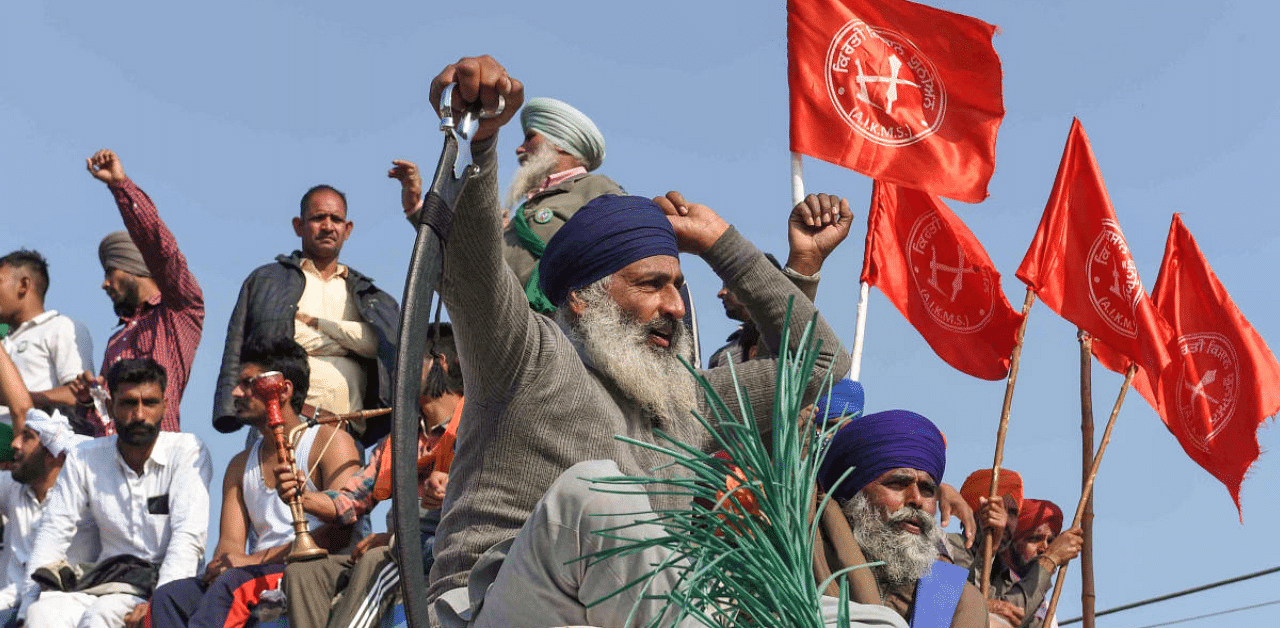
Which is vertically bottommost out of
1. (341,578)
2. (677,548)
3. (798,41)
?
(677,548)

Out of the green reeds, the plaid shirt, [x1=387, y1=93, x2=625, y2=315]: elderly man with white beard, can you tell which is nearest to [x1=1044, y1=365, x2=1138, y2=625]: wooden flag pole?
[x1=387, y1=93, x2=625, y2=315]: elderly man with white beard

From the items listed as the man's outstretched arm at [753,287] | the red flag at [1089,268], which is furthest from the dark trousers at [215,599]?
the red flag at [1089,268]

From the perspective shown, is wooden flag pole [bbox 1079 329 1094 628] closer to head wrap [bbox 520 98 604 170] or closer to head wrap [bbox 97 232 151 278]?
head wrap [bbox 520 98 604 170]

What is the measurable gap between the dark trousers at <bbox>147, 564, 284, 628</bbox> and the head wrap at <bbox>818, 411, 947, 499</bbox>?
2.08 metres

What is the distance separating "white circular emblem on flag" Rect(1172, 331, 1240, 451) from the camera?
9.17 meters

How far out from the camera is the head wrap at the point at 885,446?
6.34 m

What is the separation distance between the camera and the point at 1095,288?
347 inches

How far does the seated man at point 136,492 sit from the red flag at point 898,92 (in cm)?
325

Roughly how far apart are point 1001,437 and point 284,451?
10.3ft

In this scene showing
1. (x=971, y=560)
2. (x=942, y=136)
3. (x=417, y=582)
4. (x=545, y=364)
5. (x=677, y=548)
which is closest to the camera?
(x=677, y=548)

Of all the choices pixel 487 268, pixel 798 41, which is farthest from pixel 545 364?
pixel 798 41

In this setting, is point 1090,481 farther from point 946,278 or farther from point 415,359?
point 415,359

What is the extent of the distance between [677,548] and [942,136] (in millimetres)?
7183

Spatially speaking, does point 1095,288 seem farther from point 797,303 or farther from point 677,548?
point 677,548
